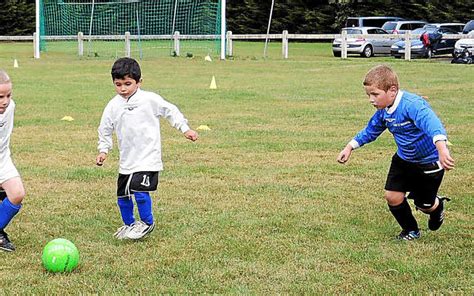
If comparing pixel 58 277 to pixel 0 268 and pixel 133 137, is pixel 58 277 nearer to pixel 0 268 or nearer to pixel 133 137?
pixel 0 268

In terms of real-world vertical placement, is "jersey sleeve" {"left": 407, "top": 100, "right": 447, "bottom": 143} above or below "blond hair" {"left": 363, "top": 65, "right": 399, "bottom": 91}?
below

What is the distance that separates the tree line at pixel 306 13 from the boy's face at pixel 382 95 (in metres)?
43.7

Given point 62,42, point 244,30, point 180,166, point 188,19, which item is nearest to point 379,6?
point 244,30

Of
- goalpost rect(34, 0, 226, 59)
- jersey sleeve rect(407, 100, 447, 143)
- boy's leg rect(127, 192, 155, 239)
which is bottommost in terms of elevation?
boy's leg rect(127, 192, 155, 239)

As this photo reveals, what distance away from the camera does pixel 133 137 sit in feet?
18.9

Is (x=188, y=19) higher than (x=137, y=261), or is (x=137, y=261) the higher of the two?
(x=188, y=19)

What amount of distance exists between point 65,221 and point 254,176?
8.13 feet

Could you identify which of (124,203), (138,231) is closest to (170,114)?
(124,203)

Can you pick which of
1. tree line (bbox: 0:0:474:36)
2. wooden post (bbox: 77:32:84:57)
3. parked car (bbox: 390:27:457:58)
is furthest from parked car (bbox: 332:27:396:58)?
tree line (bbox: 0:0:474:36)

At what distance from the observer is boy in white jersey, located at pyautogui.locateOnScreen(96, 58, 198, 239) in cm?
571

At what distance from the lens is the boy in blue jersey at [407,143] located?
5398mm

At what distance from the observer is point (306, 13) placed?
5462 centimetres

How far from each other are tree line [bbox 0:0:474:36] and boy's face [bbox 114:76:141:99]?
144ft

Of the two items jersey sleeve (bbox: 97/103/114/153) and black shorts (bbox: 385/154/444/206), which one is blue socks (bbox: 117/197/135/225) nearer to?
jersey sleeve (bbox: 97/103/114/153)
